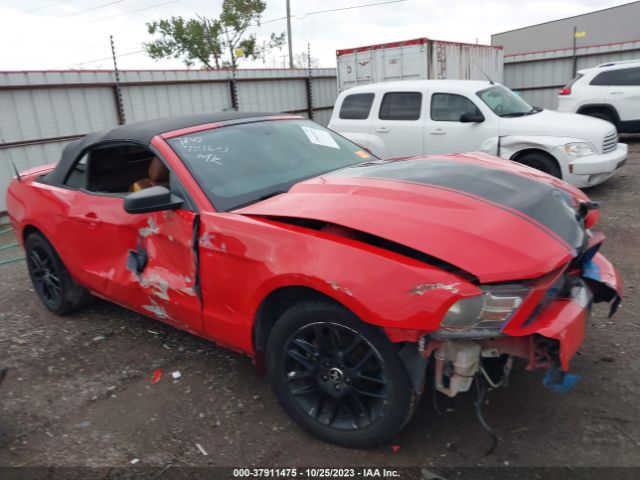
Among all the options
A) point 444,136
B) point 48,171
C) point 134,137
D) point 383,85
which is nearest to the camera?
point 134,137

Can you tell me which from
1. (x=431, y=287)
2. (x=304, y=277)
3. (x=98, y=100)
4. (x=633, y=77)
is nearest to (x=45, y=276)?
(x=304, y=277)

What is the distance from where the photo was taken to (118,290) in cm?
349

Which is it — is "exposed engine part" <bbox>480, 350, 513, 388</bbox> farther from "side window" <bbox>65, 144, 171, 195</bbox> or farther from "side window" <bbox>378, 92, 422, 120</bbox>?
"side window" <bbox>378, 92, 422, 120</bbox>

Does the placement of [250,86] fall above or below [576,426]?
above

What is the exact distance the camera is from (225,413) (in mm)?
2920

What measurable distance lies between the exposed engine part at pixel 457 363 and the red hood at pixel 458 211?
0.32m

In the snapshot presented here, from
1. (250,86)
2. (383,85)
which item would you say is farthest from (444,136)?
(250,86)

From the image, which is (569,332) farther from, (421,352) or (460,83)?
(460,83)

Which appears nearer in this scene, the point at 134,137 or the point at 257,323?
the point at 257,323

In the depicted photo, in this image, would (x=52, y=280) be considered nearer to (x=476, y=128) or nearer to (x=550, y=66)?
(x=476, y=128)

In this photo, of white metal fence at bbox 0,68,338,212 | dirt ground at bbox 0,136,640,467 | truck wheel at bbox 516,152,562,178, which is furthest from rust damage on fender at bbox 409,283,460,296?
white metal fence at bbox 0,68,338,212

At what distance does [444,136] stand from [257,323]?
5.72 meters

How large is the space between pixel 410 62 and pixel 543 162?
5.80m

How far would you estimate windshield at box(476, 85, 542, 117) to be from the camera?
A: 7.41 meters
